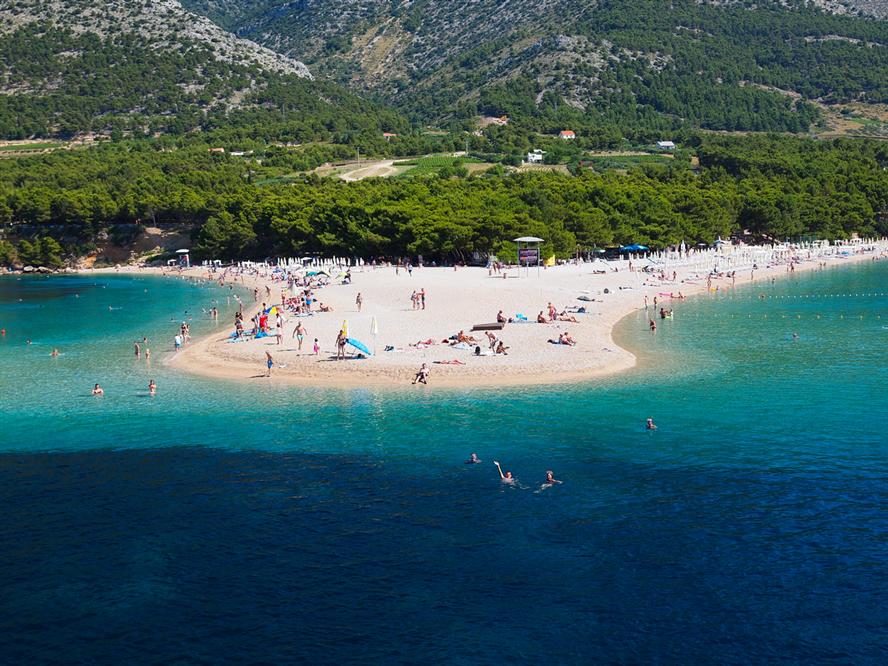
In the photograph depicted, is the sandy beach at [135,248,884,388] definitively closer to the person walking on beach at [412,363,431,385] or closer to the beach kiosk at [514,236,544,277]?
the person walking on beach at [412,363,431,385]

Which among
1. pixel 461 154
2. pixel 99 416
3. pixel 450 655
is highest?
pixel 461 154

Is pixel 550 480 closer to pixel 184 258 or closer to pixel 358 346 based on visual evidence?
pixel 358 346

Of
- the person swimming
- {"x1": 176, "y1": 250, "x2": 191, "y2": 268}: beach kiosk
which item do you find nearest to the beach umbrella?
the person swimming

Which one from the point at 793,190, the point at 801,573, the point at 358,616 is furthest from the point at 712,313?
the point at 793,190

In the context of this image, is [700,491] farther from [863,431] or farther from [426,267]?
[426,267]

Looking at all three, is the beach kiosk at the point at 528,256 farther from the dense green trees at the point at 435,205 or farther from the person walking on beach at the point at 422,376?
the person walking on beach at the point at 422,376

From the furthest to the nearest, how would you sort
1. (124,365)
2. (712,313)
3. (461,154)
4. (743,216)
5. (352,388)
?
1. (461,154)
2. (743,216)
3. (712,313)
4. (124,365)
5. (352,388)
